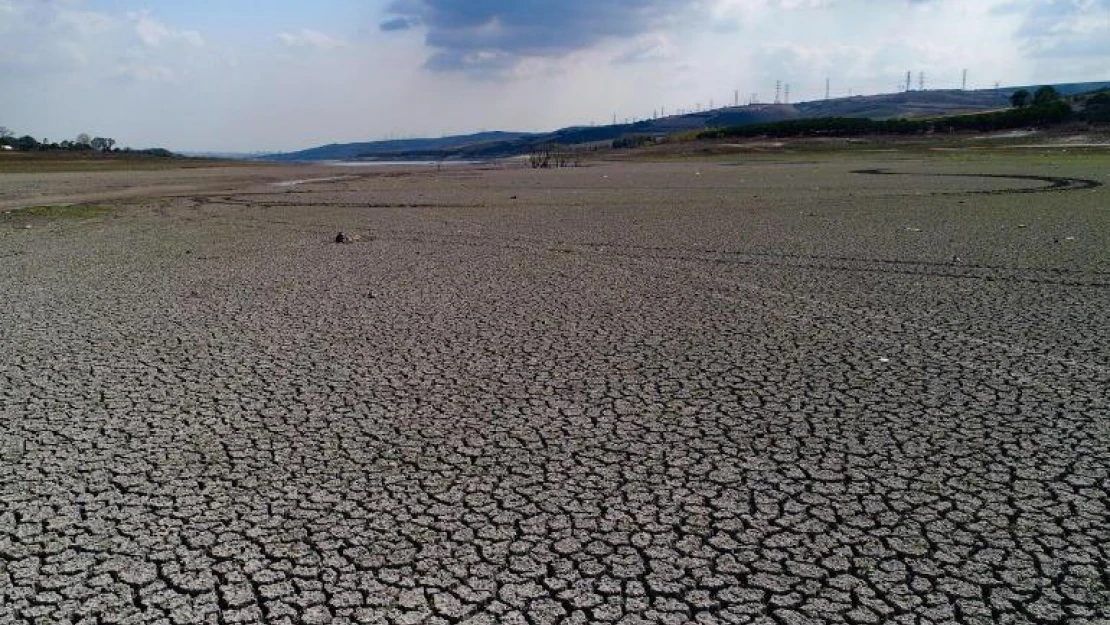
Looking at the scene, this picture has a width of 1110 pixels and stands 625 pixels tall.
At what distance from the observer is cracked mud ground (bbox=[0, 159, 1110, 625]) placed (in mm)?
3467

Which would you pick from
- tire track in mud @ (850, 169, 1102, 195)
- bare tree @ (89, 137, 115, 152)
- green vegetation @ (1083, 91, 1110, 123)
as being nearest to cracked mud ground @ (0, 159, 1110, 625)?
tire track in mud @ (850, 169, 1102, 195)

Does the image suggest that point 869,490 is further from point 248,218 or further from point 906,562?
point 248,218

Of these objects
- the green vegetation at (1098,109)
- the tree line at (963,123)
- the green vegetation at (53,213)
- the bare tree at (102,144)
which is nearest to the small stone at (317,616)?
the green vegetation at (53,213)

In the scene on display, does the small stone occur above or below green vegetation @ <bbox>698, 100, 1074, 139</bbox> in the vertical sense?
below

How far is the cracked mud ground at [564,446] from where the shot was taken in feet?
11.4

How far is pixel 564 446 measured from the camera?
199 inches

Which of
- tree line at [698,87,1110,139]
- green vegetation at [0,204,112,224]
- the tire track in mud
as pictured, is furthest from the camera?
tree line at [698,87,1110,139]

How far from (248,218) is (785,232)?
14.8 m

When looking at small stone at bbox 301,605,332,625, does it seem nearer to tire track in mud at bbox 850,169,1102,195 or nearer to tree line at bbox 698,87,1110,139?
tire track in mud at bbox 850,169,1102,195

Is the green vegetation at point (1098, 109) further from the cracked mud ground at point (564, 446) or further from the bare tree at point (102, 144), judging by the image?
the bare tree at point (102, 144)

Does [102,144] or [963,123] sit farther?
[102,144]

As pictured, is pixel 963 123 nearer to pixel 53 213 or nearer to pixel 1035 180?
pixel 1035 180

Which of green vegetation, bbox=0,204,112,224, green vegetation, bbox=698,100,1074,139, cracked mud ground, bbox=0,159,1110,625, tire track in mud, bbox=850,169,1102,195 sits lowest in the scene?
tire track in mud, bbox=850,169,1102,195

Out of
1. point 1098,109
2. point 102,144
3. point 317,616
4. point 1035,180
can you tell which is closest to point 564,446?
Answer: point 317,616
